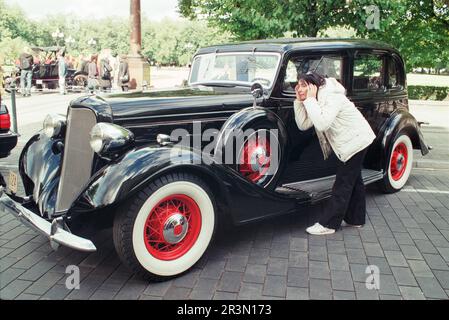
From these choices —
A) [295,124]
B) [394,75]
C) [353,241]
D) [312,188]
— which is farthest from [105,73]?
[353,241]

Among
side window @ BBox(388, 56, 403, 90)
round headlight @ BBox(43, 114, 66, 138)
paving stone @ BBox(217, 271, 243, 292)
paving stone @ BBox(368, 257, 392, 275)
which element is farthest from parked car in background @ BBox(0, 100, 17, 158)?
side window @ BBox(388, 56, 403, 90)

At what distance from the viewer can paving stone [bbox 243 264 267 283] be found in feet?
9.96

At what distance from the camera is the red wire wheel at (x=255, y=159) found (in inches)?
146

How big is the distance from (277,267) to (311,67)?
6.80ft

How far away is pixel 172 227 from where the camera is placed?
3027 mm

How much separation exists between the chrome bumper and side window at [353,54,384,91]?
10.8 feet

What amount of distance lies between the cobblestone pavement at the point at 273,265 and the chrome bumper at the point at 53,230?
0.40 meters

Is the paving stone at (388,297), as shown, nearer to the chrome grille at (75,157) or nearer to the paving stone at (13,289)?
the chrome grille at (75,157)

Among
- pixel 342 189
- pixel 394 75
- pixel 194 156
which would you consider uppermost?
pixel 394 75

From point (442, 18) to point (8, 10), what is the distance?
67.3 meters

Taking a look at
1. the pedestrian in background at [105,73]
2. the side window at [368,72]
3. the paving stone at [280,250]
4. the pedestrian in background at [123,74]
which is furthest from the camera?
the pedestrian in background at [105,73]

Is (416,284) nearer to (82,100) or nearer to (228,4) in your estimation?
(82,100)

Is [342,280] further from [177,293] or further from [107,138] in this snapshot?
[107,138]

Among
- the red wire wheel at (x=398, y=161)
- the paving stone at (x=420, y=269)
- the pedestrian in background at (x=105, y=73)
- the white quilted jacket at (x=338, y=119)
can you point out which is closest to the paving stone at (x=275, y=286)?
the paving stone at (x=420, y=269)
